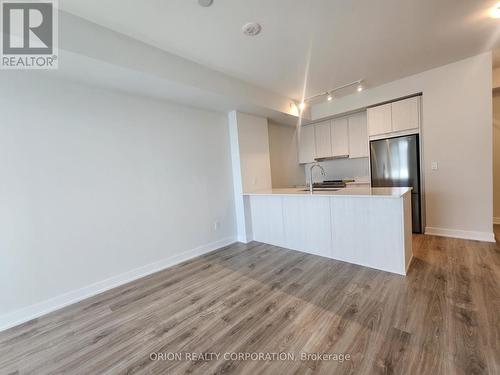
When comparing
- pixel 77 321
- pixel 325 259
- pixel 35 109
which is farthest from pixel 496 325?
pixel 35 109

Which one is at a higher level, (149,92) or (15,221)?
(149,92)

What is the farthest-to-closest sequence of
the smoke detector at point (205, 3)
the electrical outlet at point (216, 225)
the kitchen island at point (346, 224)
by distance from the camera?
the electrical outlet at point (216, 225) < the kitchen island at point (346, 224) < the smoke detector at point (205, 3)

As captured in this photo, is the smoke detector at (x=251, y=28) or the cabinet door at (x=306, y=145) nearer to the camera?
the smoke detector at (x=251, y=28)

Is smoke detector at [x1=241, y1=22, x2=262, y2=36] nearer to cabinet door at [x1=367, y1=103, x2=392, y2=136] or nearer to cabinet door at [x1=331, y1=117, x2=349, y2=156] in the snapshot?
cabinet door at [x1=367, y1=103, x2=392, y2=136]

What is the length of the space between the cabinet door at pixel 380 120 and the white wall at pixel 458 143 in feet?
0.92

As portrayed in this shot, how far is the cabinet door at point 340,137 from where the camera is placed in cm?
470

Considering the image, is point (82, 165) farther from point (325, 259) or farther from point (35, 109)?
point (325, 259)

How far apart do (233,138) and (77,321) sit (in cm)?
317

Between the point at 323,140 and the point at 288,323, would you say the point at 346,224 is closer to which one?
the point at 288,323

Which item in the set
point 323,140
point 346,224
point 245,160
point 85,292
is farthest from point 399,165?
point 85,292

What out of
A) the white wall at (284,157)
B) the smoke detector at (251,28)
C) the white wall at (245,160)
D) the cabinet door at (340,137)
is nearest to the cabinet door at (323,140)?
the cabinet door at (340,137)

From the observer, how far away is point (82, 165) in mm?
2479

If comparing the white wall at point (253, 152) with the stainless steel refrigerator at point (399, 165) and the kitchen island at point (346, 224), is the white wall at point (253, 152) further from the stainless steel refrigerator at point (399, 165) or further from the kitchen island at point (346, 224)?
the stainless steel refrigerator at point (399, 165)

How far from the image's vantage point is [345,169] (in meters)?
5.14
